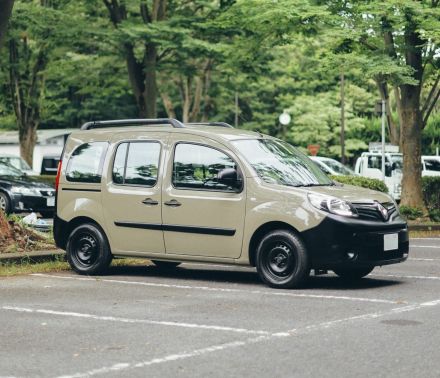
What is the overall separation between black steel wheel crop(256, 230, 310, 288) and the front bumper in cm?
1394

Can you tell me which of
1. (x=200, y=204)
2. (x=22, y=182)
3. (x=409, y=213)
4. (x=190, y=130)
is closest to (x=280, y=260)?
(x=200, y=204)

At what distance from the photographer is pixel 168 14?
1266 inches

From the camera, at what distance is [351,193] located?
37.4 feet

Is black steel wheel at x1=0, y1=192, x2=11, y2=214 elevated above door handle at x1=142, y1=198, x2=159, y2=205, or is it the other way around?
door handle at x1=142, y1=198, x2=159, y2=205

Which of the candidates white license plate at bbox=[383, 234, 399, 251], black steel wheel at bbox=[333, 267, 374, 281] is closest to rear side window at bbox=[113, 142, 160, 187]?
black steel wheel at bbox=[333, 267, 374, 281]

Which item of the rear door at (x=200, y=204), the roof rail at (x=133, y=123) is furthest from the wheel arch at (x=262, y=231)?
the roof rail at (x=133, y=123)

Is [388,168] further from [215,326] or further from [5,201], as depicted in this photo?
[215,326]

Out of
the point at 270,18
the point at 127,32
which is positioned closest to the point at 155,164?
the point at 270,18

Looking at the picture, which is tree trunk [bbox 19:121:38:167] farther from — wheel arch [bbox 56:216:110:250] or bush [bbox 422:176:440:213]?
wheel arch [bbox 56:216:110:250]

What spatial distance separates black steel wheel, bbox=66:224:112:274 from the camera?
496 inches

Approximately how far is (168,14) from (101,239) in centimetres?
2043

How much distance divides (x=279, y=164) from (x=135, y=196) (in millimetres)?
1750

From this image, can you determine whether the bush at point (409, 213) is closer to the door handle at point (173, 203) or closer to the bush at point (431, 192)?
the bush at point (431, 192)

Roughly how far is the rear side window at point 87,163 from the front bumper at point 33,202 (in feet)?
38.6
